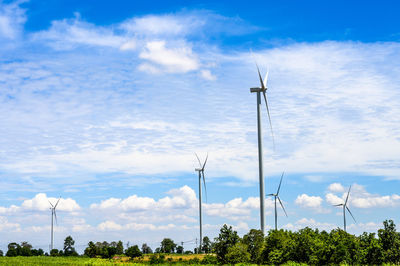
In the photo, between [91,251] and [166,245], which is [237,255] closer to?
[91,251]

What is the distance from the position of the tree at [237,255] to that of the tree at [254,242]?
3726 millimetres

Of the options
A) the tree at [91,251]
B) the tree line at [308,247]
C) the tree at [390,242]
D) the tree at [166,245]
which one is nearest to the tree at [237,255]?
the tree line at [308,247]

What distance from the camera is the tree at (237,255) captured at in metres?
68.7

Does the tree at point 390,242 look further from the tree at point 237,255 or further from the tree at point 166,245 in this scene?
the tree at point 166,245

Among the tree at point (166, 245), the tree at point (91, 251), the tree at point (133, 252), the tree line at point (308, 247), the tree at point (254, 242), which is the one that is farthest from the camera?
the tree at point (166, 245)

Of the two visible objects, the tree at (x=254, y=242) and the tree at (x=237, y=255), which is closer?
the tree at (x=237, y=255)

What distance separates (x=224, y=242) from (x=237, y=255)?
12.2ft

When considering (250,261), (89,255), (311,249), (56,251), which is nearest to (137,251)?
(89,255)

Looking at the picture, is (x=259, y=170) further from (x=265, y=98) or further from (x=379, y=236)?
(x=379, y=236)

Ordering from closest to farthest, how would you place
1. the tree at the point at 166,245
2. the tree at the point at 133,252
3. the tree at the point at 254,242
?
the tree at the point at 254,242, the tree at the point at 133,252, the tree at the point at 166,245

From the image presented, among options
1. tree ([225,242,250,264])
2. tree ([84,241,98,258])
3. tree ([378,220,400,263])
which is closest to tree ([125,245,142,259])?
tree ([84,241,98,258])

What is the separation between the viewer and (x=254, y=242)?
74250mm

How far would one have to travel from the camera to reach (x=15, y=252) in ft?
569

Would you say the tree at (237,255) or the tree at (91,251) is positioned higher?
the tree at (237,255)
